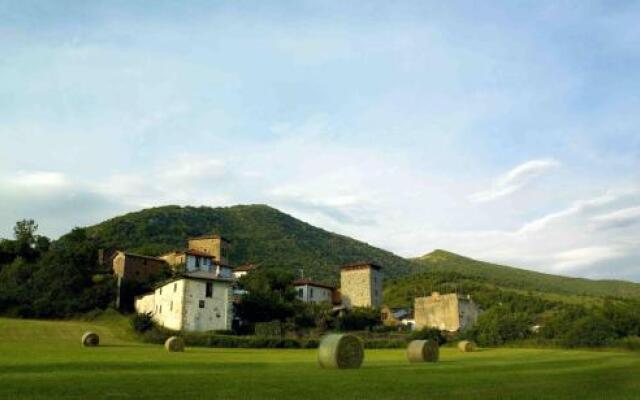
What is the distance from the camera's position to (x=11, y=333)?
4819 centimetres

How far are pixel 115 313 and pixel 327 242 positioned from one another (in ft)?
322

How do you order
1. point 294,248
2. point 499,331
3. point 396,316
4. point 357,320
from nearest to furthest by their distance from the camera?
1. point 499,331
2. point 357,320
3. point 396,316
4. point 294,248

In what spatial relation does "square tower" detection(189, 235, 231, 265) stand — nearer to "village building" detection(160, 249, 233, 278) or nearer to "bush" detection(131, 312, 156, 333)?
"village building" detection(160, 249, 233, 278)

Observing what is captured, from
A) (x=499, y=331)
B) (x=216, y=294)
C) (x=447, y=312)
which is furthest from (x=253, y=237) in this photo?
(x=499, y=331)

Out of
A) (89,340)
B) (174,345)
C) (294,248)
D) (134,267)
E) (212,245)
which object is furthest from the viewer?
(294,248)

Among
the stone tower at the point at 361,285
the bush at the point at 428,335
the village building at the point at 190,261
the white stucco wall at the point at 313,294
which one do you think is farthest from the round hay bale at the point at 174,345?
the stone tower at the point at 361,285

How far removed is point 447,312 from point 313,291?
A: 21612mm

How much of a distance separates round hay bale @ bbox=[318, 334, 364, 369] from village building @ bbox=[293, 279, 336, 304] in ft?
216

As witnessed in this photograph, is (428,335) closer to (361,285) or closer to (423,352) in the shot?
(423,352)

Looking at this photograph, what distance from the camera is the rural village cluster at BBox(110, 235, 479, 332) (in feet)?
200

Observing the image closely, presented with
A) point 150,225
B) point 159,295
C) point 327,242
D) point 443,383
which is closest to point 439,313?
point 159,295

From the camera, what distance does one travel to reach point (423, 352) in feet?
99.3

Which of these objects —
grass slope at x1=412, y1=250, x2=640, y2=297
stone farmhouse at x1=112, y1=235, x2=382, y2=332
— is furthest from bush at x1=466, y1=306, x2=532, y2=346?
grass slope at x1=412, y1=250, x2=640, y2=297

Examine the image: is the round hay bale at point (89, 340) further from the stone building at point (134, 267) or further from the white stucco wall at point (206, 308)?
the stone building at point (134, 267)
